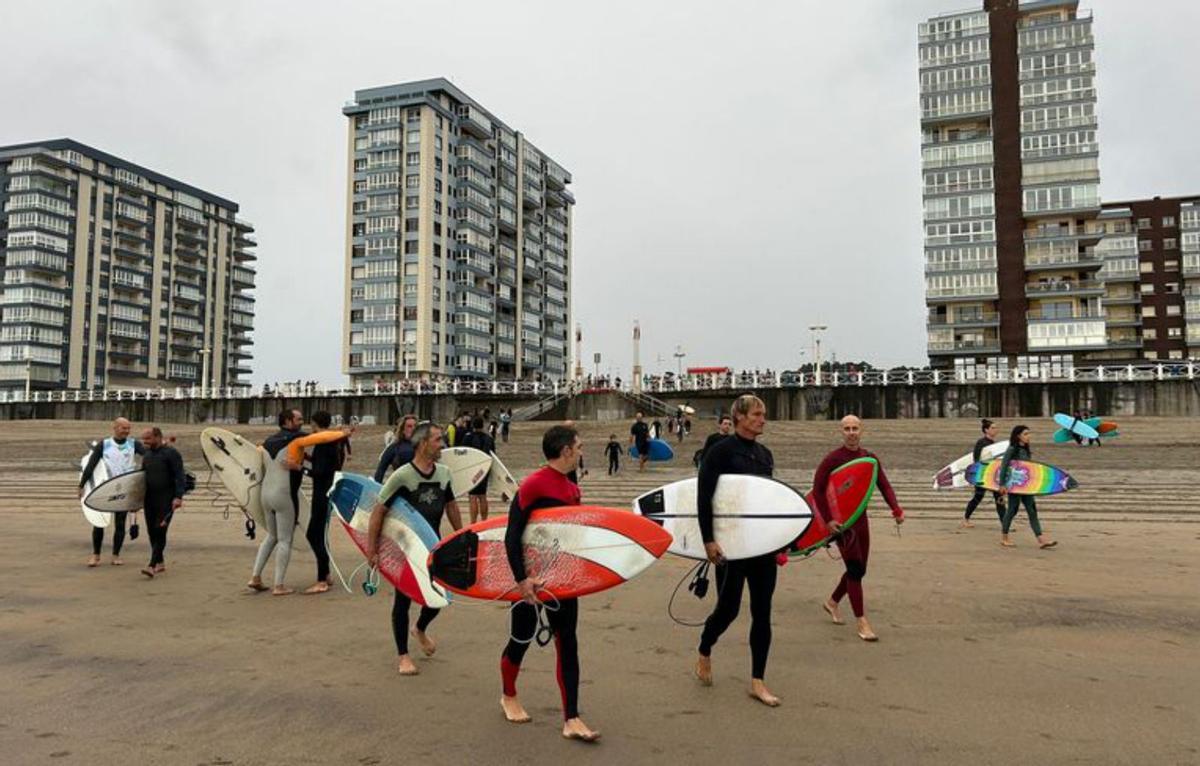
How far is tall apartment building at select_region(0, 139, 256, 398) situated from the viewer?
3612 inches

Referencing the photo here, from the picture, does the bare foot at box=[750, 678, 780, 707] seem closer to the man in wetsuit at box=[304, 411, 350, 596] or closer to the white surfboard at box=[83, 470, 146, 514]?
the man in wetsuit at box=[304, 411, 350, 596]

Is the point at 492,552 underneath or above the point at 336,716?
above

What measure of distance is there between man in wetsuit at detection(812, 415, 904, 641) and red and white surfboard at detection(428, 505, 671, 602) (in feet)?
6.53

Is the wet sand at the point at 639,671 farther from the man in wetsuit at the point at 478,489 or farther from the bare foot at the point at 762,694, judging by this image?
the man in wetsuit at the point at 478,489

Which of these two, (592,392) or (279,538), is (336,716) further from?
(592,392)

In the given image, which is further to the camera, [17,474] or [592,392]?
[592,392]

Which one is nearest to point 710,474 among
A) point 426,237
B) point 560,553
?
point 560,553

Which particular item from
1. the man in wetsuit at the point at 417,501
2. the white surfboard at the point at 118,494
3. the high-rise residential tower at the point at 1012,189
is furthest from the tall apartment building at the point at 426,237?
the man in wetsuit at the point at 417,501

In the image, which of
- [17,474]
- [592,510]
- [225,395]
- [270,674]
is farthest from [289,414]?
[225,395]

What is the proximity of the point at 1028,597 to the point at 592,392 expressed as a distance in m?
47.1

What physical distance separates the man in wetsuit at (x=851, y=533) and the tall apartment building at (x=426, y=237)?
75041 millimetres

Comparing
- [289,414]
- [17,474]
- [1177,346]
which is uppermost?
[1177,346]

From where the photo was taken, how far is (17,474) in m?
25.0

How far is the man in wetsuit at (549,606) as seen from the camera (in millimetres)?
4168
